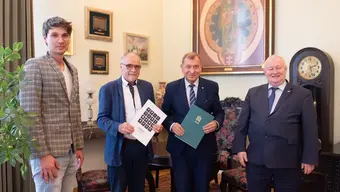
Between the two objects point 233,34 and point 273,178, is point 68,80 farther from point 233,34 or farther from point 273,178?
point 233,34

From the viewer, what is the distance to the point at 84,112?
4180 millimetres

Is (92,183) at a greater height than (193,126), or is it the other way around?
(193,126)

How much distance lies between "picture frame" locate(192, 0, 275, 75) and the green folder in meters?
2.06

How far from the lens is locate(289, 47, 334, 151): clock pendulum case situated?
3254mm

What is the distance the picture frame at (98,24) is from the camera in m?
4.19

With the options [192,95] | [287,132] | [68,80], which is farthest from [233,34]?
[68,80]

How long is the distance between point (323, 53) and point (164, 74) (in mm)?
2610

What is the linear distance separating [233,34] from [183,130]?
2.42 meters

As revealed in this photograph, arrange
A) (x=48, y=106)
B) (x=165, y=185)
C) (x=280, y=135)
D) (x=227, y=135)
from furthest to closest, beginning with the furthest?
(x=165, y=185)
(x=227, y=135)
(x=280, y=135)
(x=48, y=106)

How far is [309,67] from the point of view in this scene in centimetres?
334

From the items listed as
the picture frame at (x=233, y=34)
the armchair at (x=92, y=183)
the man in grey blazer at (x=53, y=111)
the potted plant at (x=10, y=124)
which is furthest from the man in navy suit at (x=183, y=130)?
the picture frame at (x=233, y=34)

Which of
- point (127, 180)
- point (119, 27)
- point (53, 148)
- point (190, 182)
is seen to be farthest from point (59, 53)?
point (119, 27)

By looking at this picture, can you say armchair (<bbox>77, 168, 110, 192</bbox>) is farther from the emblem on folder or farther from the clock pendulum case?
the clock pendulum case

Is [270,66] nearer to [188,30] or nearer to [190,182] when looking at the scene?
[190,182]
